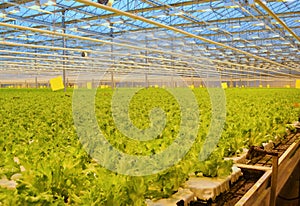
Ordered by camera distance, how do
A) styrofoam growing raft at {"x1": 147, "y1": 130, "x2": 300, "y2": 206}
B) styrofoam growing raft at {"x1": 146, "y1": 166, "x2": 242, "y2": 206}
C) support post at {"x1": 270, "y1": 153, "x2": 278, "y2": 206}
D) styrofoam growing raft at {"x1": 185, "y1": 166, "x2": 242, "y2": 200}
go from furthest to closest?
support post at {"x1": 270, "y1": 153, "x2": 278, "y2": 206} < styrofoam growing raft at {"x1": 185, "y1": 166, "x2": 242, "y2": 200} < styrofoam growing raft at {"x1": 147, "y1": 130, "x2": 300, "y2": 206} < styrofoam growing raft at {"x1": 146, "y1": 166, "x2": 242, "y2": 206}

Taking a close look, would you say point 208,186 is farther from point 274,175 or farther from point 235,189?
point 274,175

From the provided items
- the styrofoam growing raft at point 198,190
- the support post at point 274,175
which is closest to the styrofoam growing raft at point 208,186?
the styrofoam growing raft at point 198,190

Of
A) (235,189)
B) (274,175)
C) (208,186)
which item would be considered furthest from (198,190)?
(274,175)

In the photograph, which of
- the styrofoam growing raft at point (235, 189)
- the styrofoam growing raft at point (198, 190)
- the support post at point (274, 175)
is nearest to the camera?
the styrofoam growing raft at point (198, 190)

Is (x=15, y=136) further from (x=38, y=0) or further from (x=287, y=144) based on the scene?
(x=38, y=0)

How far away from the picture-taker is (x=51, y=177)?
2.43 m

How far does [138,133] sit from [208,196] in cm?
223

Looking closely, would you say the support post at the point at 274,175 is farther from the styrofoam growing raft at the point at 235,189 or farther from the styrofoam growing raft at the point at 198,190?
the styrofoam growing raft at the point at 198,190

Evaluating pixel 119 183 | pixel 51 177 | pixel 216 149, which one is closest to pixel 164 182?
pixel 119 183

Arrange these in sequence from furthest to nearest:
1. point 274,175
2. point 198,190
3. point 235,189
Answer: point 274,175 < point 235,189 < point 198,190

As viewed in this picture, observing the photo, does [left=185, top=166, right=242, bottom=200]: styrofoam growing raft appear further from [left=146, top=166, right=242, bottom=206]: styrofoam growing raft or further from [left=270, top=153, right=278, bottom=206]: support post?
[left=270, top=153, right=278, bottom=206]: support post

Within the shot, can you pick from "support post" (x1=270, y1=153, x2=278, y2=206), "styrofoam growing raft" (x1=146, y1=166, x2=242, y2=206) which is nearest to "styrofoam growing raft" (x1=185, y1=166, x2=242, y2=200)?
"styrofoam growing raft" (x1=146, y1=166, x2=242, y2=206)

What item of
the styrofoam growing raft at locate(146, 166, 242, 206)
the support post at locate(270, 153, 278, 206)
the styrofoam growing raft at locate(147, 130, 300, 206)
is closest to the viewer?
the styrofoam growing raft at locate(146, 166, 242, 206)

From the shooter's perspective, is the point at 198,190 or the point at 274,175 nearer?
the point at 198,190
